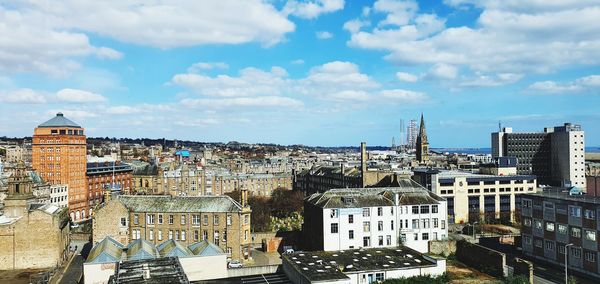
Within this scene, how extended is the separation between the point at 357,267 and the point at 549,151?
148 metres

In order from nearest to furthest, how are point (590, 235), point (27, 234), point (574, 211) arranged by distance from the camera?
point (590, 235) < point (574, 211) < point (27, 234)

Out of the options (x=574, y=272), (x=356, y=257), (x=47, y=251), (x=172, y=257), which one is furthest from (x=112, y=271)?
(x=574, y=272)

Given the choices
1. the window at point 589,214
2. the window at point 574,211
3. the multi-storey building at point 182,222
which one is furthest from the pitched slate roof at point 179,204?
the window at point 589,214

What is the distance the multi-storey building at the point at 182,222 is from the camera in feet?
204

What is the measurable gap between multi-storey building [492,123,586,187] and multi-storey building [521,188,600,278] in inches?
4248

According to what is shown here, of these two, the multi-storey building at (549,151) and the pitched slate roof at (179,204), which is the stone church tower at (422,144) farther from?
the pitched slate roof at (179,204)

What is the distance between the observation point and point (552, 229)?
60562 millimetres

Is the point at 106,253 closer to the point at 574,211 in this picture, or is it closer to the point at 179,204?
the point at 179,204

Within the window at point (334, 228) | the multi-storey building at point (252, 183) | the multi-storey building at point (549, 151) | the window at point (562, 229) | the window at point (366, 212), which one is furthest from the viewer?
the multi-storey building at point (549, 151)

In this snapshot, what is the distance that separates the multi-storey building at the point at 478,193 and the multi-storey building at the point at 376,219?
3696 centimetres

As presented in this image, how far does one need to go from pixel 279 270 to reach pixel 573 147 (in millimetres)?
139454

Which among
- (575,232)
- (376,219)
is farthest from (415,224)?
(575,232)

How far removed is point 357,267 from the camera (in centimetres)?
4966

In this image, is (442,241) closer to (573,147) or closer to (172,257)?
(172,257)
